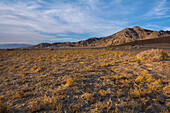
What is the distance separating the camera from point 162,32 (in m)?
95.8

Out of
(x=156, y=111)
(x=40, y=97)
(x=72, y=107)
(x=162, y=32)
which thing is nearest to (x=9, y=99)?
(x=40, y=97)

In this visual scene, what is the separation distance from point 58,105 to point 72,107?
0.54m

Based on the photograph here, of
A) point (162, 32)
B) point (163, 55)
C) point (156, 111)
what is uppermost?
point (162, 32)

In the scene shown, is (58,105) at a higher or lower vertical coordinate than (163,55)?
lower

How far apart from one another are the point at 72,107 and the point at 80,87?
159 cm

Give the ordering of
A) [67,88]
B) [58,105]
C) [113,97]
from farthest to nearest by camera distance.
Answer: [67,88] < [113,97] < [58,105]

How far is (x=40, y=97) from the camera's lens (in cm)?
425

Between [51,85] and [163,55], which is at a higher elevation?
[163,55]

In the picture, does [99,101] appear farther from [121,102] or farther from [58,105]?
[58,105]

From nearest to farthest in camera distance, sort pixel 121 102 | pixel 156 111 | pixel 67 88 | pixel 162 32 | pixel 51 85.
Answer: pixel 156 111 < pixel 121 102 < pixel 67 88 < pixel 51 85 < pixel 162 32

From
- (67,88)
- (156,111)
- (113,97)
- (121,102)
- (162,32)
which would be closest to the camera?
(156,111)

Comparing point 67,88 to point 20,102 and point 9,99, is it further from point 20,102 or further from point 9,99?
point 9,99

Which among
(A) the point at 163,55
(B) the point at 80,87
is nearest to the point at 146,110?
(B) the point at 80,87

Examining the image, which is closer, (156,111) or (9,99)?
(156,111)
